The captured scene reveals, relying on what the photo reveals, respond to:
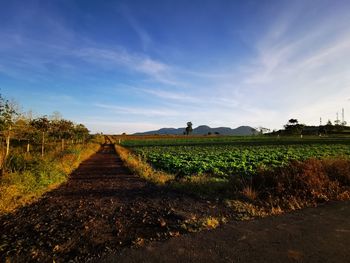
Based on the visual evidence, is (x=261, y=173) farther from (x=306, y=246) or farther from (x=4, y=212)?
(x=4, y=212)

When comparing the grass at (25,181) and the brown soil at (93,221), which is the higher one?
the grass at (25,181)

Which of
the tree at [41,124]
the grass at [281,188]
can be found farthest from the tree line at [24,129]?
the grass at [281,188]

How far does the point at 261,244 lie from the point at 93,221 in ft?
14.3

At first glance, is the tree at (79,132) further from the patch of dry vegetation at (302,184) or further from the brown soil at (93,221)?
the patch of dry vegetation at (302,184)

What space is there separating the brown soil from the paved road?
1.78 feet

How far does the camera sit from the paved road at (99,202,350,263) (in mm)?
4625

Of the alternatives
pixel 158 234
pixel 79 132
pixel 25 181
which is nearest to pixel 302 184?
pixel 158 234

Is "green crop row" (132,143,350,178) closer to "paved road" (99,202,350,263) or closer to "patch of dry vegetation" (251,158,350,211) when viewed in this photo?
"patch of dry vegetation" (251,158,350,211)

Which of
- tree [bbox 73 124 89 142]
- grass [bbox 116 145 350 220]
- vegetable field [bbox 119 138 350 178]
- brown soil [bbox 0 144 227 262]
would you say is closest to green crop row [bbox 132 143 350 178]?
vegetable field [bbox 119 138 350 178]

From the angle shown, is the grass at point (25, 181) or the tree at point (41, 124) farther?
the tree at point (41, 124)

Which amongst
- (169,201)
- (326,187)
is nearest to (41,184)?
(169,201)

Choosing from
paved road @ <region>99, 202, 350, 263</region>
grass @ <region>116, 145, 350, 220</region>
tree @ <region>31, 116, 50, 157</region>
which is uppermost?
tree @ <region>31, 116, 50, 157</region>

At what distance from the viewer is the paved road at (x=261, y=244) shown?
15.2ft

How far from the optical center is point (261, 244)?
5.18 metres
